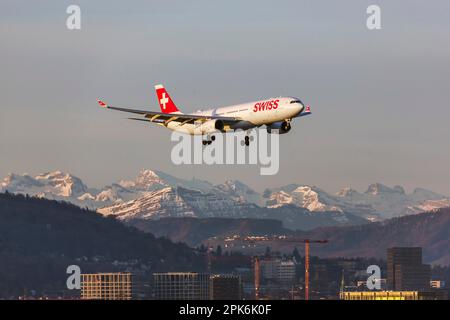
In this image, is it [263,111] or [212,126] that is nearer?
[263,111]

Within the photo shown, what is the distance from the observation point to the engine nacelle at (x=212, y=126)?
564ft

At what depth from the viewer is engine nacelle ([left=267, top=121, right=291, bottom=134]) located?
167 meters

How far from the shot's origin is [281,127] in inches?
6590

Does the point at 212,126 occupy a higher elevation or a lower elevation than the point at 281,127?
higher

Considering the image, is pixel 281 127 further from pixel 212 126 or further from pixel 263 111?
pixel 212 126

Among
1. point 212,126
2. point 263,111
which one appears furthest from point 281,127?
point 212,126

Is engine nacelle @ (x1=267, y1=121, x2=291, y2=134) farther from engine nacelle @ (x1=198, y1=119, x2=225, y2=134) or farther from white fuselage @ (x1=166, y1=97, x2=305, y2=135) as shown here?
engine nacelle @ (x1=198, y1=119, x2=225, y2=134)

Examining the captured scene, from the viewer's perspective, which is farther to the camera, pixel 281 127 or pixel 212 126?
pixel 212 126

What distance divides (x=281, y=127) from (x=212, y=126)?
986 centimetres

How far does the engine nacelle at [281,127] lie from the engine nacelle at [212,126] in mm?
6856
